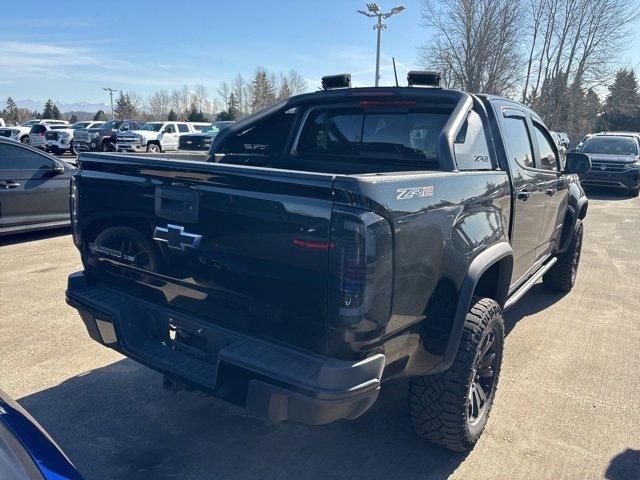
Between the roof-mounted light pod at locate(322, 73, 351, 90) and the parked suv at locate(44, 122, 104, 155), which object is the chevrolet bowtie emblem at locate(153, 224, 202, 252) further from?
the parked suv at locate(44, 122, 104, 155)

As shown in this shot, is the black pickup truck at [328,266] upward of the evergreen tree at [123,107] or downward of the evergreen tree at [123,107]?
downward

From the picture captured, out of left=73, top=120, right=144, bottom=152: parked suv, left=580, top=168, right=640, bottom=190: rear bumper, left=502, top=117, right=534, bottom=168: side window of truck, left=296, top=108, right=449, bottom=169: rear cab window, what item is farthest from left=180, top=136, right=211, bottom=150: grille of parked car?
left=502, top=117, right=534, bottom=168: side window of truck

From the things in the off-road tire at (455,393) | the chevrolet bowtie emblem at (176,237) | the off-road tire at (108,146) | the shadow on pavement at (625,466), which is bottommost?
the shadow on pavement at (625,466)

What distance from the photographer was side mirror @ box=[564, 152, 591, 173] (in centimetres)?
473

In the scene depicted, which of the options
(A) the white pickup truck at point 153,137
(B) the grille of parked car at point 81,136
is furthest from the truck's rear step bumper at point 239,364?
(B) the grille of parked car at point 81,136

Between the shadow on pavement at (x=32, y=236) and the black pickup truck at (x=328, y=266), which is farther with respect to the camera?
the shadow on pavement at (x=32, y=236)

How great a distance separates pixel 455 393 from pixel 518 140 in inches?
83.2

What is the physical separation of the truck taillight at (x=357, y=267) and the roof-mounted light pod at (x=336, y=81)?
90.4 inches

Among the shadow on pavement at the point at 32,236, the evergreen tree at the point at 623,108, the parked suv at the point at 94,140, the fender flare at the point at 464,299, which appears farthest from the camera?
the evergreen tree at the point at 623,108

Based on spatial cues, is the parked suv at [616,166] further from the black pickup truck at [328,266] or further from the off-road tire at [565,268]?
the black pickup truck at [328,266]

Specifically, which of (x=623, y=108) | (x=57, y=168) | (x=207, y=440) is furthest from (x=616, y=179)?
(x=623, y=108)

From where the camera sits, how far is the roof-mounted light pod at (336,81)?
13.0 ft

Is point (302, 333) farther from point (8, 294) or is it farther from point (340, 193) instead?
point (8, 294)

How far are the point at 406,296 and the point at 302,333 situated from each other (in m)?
0.48
